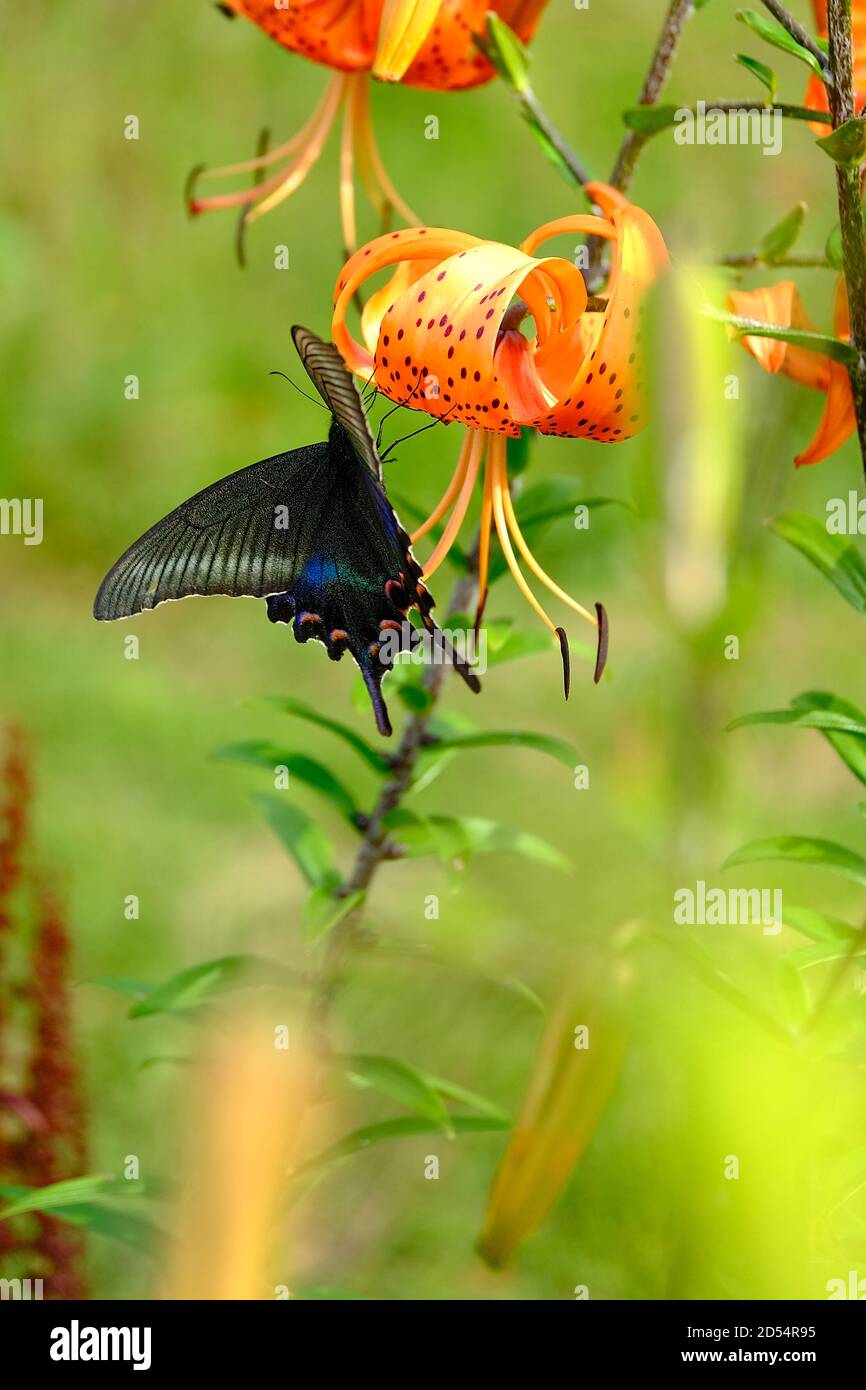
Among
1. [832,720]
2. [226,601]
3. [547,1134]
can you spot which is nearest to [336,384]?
[832,720]

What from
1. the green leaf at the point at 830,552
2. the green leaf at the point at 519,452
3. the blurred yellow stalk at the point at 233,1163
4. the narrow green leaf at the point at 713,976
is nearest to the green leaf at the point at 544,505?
the green leaf at the point at 519,452

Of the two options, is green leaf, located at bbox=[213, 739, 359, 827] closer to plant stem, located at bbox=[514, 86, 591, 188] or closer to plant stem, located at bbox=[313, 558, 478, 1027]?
plant stem, located at bbox=[313, 558, 478, 1027]

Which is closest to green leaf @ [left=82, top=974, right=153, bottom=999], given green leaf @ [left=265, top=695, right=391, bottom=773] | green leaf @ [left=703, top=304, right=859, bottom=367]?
green leaf @ [left=265, top=695, right=391, bottom=773]

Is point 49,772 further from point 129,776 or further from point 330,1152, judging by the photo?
point 330,1152

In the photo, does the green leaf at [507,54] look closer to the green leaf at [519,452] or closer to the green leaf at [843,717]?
the green leaf at [519,452]
